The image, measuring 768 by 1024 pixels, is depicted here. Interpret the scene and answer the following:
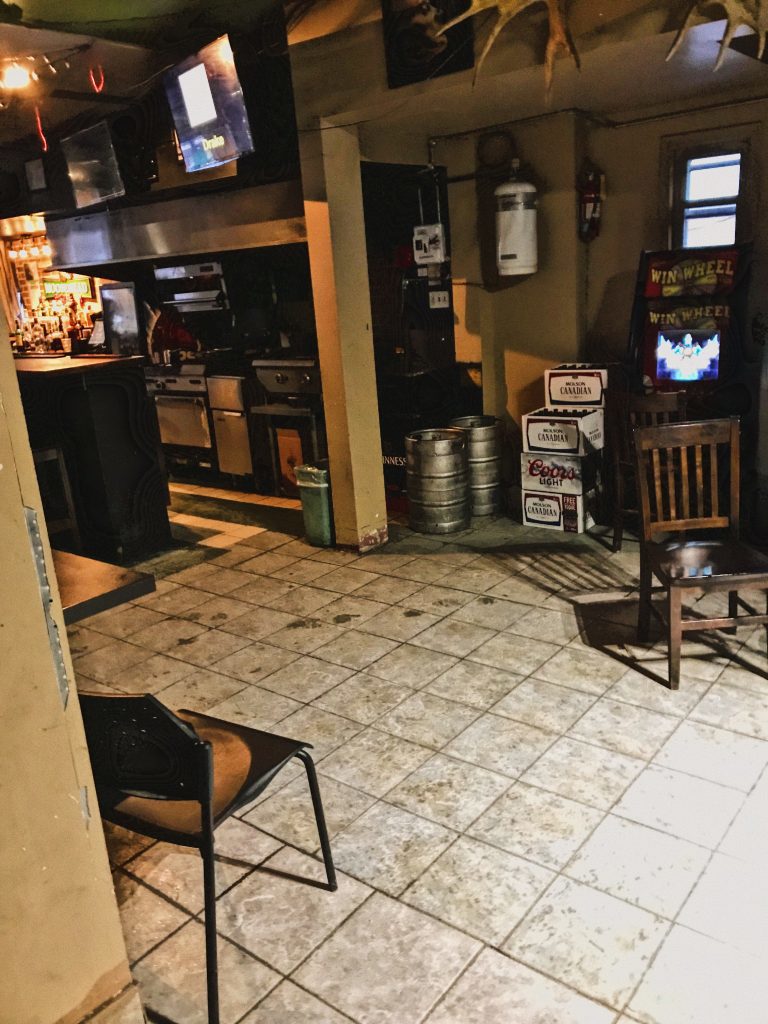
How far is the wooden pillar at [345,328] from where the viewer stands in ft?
17.5

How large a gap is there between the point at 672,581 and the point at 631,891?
4.73 feet

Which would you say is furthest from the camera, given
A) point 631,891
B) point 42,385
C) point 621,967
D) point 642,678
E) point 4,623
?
point 42,385

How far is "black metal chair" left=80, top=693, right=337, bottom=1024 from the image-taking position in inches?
77.0

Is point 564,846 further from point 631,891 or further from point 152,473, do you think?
point 152,473

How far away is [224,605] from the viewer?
5.20 meters

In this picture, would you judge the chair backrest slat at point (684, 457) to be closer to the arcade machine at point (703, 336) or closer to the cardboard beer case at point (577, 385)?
the arcade machine at point (703, 336)

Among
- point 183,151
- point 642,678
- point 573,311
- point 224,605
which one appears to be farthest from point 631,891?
point 183,151

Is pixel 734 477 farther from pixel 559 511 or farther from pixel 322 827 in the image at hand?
pixel 322 827

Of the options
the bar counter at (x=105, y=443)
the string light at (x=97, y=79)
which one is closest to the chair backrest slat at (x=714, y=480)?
the bar counter at (x=105, y=443)

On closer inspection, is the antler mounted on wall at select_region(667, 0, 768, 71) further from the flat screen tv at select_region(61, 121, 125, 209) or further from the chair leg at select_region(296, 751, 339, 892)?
the flat screen tv at select_region(61, 121, 125, 209)

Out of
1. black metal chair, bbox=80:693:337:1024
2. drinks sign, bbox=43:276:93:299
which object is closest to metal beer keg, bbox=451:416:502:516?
black metal chair, bbox=80:693:337:1024

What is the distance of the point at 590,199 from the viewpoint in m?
6.05

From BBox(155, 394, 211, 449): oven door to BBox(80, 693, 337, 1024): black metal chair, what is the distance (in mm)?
6136

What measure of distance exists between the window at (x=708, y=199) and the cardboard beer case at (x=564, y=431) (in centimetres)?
A: 153
